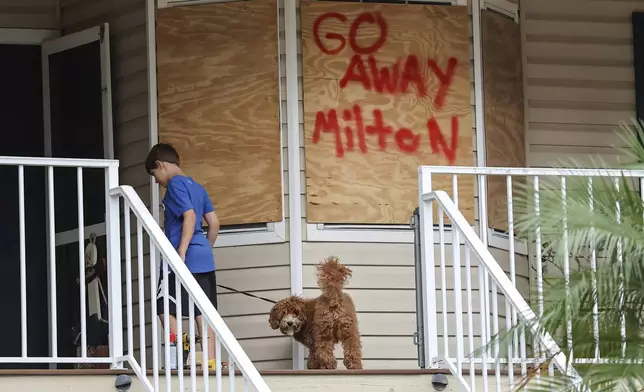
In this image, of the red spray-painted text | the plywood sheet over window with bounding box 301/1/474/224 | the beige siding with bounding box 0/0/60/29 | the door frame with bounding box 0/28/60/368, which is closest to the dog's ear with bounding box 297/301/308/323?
the plywood sheet over window with bounding box 301/1/474/224

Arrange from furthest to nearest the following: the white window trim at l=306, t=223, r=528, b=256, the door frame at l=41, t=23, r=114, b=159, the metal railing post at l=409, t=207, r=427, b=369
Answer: the door frame at l=41, t=23, r=114, b=159 → the white window trim at l=306, t=223, r=528, b=256 → the metal railing post at l=409, t=207, r=427, b=369

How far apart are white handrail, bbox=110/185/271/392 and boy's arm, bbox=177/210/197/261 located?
776 millimetres

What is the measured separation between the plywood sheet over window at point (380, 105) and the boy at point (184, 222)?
108cm

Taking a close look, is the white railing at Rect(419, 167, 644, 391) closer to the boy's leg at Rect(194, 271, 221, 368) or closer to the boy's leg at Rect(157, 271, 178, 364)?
the boy's leg at Rect(194, 271, 221, 368)

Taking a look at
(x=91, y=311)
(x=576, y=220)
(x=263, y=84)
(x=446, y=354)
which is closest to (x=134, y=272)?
(x=91, y=311)

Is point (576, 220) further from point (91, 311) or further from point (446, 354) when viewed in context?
point (91, 311)

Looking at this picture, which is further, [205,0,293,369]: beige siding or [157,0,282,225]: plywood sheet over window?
[157,0,282,225]: plywood sheet over window

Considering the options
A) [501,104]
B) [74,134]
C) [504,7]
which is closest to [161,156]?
[74,134]

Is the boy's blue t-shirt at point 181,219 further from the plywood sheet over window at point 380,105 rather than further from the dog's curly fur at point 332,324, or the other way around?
the plywood sheet over window at point 380,105

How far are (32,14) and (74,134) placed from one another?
3.16 feet

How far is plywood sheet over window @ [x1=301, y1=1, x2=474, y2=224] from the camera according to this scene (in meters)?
9.84

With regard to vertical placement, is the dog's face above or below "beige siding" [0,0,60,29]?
below

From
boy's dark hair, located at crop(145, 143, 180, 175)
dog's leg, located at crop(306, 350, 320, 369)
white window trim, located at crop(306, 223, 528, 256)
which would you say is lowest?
dog's leg, located at crop(306, 350, 320, 369)

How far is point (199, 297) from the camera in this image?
727 centimetres
